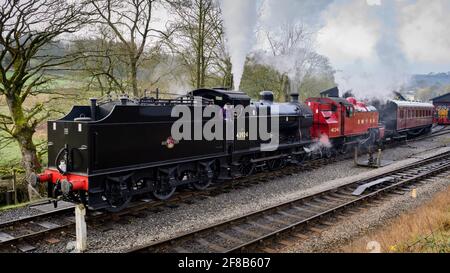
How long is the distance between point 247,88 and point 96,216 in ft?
86.3

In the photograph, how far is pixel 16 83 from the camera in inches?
486

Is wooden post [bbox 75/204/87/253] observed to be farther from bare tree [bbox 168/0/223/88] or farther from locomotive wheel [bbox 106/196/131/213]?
bare tree [bbox 168/0/223/88]

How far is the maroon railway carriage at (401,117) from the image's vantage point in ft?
76.3

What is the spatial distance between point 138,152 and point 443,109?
35493mm

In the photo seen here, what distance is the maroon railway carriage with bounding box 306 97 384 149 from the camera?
16.6 metres

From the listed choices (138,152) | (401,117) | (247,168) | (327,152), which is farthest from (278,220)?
(401,117)

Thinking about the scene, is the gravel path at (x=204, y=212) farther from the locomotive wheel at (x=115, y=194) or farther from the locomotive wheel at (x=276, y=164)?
the locomotive wheel at (x=276, y=164)

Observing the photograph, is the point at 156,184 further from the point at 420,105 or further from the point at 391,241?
the point at 420,105

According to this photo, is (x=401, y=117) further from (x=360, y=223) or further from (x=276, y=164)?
(x=360, y=223)

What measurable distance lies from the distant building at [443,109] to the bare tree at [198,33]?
2595 centimetres

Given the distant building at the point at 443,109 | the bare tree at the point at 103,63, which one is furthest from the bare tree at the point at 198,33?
the distant building at the point at 443,109
